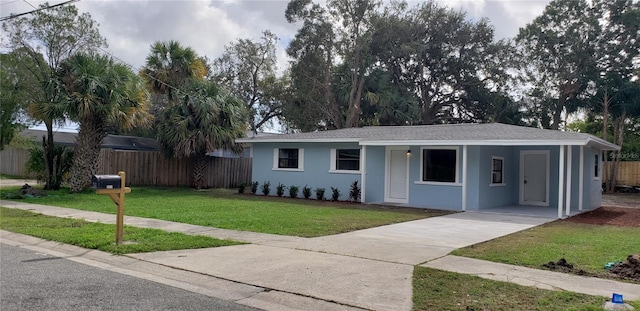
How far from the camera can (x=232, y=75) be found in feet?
130

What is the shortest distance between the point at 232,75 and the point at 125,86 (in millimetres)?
21746

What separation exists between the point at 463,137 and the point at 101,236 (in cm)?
1096

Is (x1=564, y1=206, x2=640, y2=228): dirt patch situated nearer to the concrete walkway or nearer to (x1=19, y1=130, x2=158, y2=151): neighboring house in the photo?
the concrete walkway

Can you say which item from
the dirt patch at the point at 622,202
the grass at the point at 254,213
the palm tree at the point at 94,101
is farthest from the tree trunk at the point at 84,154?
the dirt patch at the point at 622,202

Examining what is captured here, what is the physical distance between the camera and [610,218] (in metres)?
14.5

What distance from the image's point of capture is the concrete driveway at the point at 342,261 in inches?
228

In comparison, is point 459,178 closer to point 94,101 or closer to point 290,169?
point 290,169

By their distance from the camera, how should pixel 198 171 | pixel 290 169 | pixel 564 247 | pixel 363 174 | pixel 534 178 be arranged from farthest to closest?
pixel 198 171
pixel 290 169
pixel 534 178
pixel 363 174
pixel 564 247

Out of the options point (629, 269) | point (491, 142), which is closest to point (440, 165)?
point (491, 142)

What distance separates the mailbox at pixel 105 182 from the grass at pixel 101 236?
102cm

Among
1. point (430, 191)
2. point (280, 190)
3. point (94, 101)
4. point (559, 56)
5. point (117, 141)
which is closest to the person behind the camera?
point (430, 191)

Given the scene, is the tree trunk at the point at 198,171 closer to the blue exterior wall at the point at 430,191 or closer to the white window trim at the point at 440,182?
the blue exterior wall at the point at 430,191

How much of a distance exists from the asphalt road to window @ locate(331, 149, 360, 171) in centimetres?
1260

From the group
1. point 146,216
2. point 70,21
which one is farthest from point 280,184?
point 70,21
